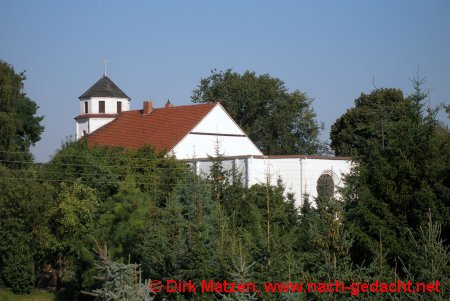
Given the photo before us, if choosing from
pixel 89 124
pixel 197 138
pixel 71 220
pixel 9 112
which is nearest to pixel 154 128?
pixel 197 138

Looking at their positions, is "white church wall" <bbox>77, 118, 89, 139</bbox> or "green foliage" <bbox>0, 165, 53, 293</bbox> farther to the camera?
"white church wall" <bbox>77, 118, 89, 139</bbox>

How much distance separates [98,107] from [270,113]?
1806 centimetres

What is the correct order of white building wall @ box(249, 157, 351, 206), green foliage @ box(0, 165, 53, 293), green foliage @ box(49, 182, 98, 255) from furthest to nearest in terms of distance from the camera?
white building wall @ box(249, 157, 351, 206) < green foliage @ box(49, 182, 98, 255) < green foliage @ box(0, 165, 53, 293)

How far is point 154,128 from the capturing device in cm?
4825

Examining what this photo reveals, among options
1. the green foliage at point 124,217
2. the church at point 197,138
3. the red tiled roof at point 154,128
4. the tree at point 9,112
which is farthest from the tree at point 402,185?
the tree at point 9,112

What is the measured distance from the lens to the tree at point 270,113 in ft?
223

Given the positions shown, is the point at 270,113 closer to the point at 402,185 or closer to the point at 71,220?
the point at 71,220

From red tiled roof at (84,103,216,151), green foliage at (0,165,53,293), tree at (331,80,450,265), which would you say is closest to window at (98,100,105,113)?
red tiled roof at (84,103,216,151)

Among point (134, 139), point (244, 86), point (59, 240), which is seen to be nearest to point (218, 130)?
point (134, 139)

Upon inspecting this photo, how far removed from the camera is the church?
39500 mm

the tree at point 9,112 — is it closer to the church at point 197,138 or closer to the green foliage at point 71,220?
the church at point 197,138

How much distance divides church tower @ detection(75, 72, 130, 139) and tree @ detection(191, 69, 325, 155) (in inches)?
507

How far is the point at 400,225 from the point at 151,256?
19.9ft

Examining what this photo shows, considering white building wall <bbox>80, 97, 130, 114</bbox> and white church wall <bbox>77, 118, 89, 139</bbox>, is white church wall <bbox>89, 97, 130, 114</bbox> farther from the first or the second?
white church wall <bbox>77, 118, 89, 139</bbox>
